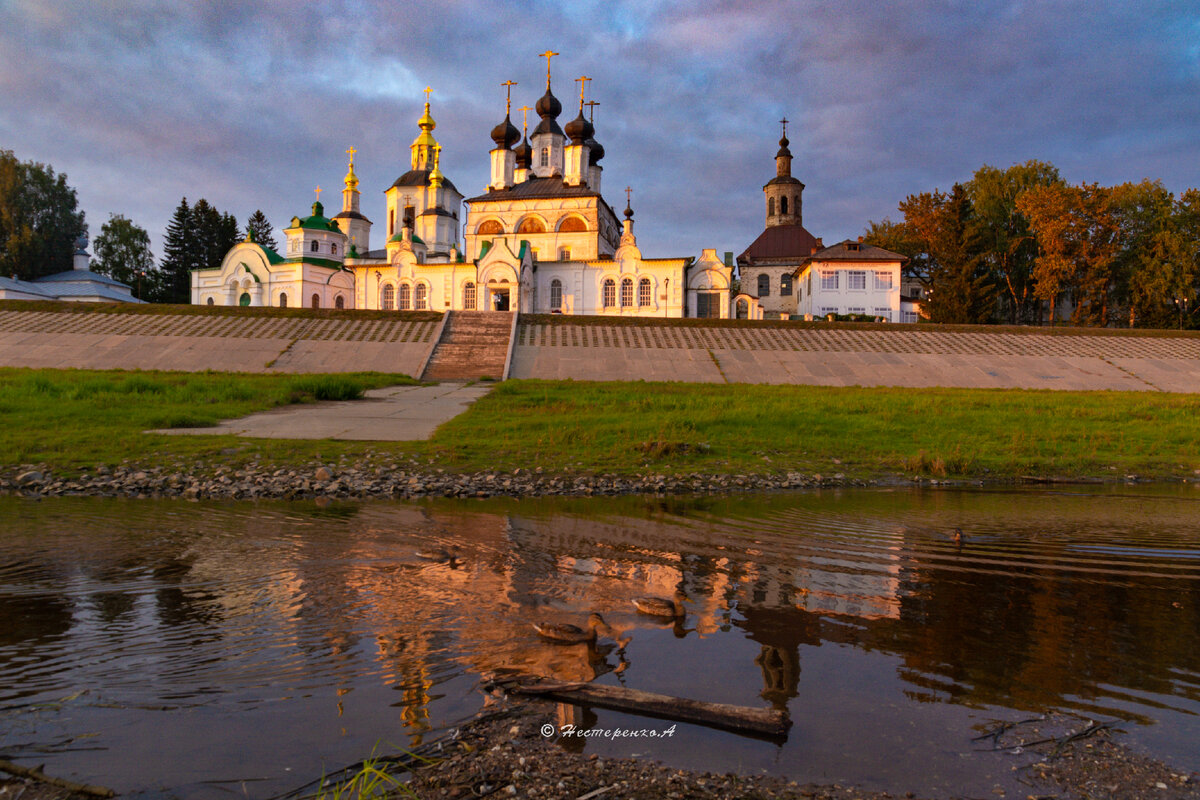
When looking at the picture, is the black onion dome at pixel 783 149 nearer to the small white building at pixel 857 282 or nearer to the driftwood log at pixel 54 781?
the small white building at pixel 857 282

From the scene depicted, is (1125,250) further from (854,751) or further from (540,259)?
(854,751)

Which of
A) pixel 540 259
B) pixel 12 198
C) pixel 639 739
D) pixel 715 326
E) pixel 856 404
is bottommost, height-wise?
pixel 639 739

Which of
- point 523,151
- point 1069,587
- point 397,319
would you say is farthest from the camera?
point 523,151

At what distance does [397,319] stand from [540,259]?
70.9 feet

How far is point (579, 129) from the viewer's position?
5903 cm

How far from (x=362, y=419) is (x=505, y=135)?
4855 centimetres

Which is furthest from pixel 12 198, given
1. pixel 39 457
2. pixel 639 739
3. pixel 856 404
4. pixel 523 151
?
pixel 639 739

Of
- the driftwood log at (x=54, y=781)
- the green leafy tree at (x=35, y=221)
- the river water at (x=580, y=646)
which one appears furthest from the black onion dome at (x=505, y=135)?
the driftwood log at (x=54, y=781)

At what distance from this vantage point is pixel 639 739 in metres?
→ 3.79

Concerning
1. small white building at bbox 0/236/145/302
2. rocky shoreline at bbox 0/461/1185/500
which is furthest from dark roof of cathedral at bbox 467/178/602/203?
rocky shoreline at bbox 0/461/1185/500

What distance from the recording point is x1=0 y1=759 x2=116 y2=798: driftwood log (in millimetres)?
3227

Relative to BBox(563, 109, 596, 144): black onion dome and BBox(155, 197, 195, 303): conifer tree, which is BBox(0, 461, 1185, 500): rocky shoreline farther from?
BBox(155, 197, 195, 303): conifer tree

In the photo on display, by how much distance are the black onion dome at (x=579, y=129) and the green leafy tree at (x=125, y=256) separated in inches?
1948

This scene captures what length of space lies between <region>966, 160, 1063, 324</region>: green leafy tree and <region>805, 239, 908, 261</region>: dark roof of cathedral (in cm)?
1306
